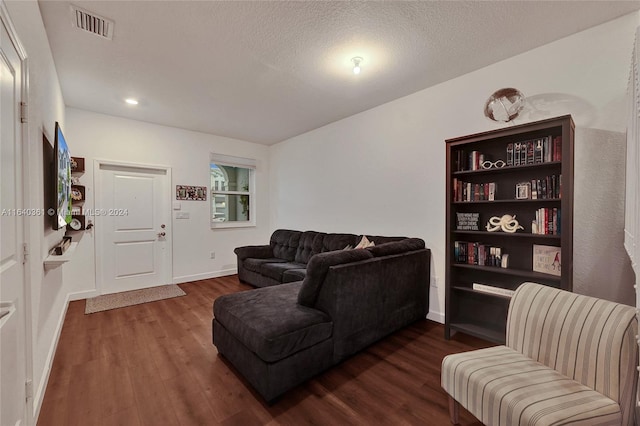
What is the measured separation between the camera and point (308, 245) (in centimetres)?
417

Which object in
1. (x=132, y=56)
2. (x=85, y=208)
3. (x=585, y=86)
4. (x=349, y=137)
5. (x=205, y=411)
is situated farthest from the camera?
(x=349, y=137)

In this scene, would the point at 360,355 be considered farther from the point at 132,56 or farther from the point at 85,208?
the point at 85,208

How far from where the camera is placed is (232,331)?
1991 millimetres

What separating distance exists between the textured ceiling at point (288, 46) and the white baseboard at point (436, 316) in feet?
8.43

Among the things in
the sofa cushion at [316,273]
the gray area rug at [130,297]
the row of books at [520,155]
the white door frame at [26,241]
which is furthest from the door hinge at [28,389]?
the row of books at [520,155]

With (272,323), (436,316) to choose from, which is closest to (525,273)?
(436,316)

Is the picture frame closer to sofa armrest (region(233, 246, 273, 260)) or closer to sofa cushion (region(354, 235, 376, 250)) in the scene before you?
sofa armrest (region(233, 246, 273, 260))

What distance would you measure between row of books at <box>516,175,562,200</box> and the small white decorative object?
0.20m

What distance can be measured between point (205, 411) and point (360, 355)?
1244mm

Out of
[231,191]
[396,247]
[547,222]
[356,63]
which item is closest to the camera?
[547,222]

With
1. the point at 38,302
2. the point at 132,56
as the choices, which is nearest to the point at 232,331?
the point at 38,302

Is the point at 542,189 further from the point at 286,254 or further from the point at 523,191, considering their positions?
the point at 286,254

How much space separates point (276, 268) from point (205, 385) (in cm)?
190

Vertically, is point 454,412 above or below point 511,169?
below
